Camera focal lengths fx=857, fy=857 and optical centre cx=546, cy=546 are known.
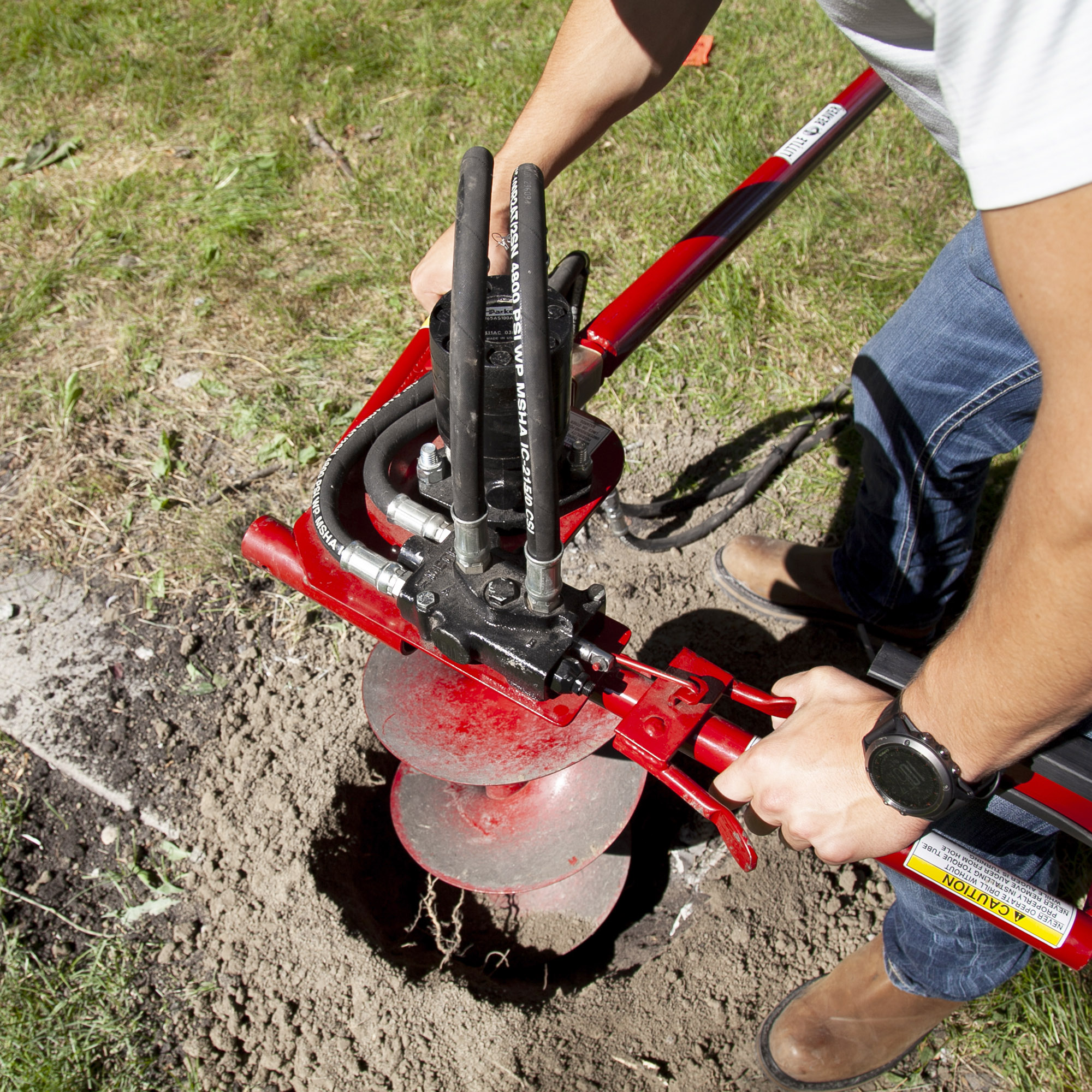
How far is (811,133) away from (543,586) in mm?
1404

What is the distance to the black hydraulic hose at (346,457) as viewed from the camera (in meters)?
1.29

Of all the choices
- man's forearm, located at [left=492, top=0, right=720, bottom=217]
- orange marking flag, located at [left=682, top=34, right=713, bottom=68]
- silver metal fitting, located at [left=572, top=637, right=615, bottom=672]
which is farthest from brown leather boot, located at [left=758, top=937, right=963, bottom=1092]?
orange marking flag, located at [left=682, top=34, right=713, bottom=68]

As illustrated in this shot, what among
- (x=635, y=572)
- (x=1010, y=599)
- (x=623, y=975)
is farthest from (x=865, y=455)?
(x=623, y=975)

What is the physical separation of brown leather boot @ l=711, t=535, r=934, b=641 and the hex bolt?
1.52m

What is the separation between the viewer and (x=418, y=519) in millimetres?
1241

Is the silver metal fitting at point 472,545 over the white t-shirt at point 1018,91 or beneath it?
beneath

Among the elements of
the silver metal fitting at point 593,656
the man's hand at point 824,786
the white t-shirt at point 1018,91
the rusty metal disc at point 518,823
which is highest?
the white t-shirt at point 1018,91

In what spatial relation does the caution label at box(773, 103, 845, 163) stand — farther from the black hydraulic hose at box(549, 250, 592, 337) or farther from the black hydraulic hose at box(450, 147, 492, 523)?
the black hydraulic hose at box(450, 147, 492, 523)

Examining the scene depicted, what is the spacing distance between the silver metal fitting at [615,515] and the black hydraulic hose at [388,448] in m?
1.08

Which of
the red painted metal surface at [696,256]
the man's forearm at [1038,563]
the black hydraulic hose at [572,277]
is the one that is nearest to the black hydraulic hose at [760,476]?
the red painted metal surface at [696,256]

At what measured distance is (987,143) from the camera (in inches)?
32.3

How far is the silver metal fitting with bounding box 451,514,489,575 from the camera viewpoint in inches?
41.9

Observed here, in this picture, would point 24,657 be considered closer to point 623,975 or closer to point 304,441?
point 304,441

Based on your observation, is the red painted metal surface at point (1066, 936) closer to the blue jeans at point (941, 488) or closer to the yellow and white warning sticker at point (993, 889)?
the yellow and white warning sticker at point (993, 889)
